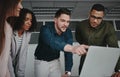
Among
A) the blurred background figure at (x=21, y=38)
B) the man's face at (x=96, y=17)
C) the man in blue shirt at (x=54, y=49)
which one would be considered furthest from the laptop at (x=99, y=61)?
the blurred background figure at (x=21, y=38)

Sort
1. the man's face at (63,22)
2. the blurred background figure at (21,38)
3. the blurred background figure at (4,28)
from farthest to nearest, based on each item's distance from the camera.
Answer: the blurred background figure at (21,38) < the man's face at (63,22) < the blurred background figure at (4,28)

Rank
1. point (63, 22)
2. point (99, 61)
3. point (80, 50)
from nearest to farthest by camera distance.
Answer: point (80, 50)
point (99, 61)
point (63, 22)

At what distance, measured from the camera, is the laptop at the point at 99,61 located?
1648 millimetres

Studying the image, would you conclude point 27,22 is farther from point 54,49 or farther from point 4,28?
point 4,28

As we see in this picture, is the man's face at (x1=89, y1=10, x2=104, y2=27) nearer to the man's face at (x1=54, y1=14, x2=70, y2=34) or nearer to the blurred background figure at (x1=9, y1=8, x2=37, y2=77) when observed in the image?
the man's face at (x1=54, y1=14, x2=70, y2=34)

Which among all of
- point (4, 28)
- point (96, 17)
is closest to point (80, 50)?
point (4, 28)

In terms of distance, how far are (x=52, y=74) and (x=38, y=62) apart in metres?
0.17

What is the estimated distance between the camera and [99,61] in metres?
1.72

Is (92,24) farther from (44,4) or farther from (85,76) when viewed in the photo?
(44,4)

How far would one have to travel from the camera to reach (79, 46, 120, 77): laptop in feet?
5.41

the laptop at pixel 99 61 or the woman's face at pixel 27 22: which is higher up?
the woman's face at pixel 27 22

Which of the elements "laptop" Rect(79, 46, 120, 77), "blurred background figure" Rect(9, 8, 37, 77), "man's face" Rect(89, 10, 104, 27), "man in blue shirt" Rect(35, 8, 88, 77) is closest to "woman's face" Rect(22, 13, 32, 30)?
"blurred background figure" Rect(9, 8, 37, 77)

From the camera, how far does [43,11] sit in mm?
7055

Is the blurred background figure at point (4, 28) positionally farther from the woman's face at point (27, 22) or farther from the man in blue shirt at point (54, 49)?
the woman's face at point (27, 22)
